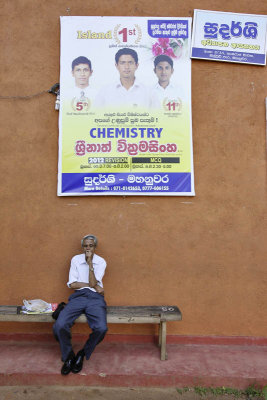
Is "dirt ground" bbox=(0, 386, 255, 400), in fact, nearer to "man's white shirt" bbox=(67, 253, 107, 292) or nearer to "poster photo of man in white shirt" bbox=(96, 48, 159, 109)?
"man's white shirt" bbox=(67, 253, 107, 292)

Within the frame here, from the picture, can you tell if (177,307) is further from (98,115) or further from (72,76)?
(72,76)

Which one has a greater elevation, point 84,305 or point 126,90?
point 126,90

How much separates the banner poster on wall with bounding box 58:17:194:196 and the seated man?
837mm

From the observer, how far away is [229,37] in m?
4.67

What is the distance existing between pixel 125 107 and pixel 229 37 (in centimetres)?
165

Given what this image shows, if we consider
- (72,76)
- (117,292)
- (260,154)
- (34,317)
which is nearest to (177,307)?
(117,292)

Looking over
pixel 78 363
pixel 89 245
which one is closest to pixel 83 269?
pixel 89 245

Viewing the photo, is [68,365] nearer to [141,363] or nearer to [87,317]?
[87,317]

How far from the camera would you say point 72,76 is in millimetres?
4590

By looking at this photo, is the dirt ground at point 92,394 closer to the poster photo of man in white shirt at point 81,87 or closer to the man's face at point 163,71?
the poster photo of man in white shirt at point 81,87

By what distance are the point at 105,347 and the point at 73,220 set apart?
5.18 ft

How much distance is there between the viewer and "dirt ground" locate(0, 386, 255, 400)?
3475mm

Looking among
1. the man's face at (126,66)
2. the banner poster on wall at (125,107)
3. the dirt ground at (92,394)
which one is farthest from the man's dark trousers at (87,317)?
the man's face at (126,66)

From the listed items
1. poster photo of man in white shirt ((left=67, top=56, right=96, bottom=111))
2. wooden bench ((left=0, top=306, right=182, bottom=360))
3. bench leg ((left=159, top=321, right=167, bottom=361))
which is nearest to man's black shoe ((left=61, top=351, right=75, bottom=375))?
wooden bench ((left=0, top=306, right=182, bottom=360))
